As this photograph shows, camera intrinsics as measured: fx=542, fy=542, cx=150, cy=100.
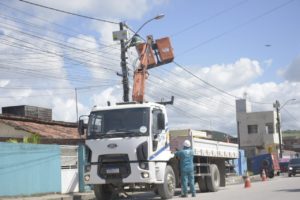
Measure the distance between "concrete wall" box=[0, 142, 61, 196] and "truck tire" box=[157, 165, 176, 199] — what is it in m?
5.04

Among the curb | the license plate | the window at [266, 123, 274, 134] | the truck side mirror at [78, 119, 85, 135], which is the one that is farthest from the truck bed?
the window at [266, 123, 274, 134]

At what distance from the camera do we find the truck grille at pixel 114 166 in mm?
16266

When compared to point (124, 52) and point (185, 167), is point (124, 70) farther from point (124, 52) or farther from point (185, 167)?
point (185, 167)

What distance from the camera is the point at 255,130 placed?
259 feet

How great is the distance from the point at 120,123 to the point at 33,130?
15089 mm

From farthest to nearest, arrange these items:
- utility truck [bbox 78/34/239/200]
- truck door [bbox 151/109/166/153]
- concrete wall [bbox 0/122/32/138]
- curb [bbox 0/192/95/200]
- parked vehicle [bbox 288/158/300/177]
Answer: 1. parked vehicle [bbox 288/158/300/177]
2. concrete wall [bbox 0/122/32/138]
3. curb [bbox 0/192/95/200]
4. truck door [bbox 151/109/166/153]
5. utility truck [bbox 78/34/239/200]

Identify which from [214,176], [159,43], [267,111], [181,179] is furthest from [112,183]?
[267,111]

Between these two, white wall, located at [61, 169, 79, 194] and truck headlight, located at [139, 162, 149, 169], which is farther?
white wall, located at [61, 169, 79, 194]

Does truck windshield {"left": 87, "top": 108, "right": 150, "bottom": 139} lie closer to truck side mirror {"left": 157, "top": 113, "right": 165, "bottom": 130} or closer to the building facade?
truck side mirror {"left": 157, "top": 113, "right": 165, "bottom": 130}

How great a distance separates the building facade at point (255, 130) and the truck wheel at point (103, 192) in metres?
59.9

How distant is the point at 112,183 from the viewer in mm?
16516

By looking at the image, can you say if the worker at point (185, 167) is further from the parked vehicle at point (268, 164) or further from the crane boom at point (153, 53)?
the parked vehicle at point (268, 164)

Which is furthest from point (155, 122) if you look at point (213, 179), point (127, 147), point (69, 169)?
point (69, 169)

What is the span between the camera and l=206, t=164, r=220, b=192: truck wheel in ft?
69.6
